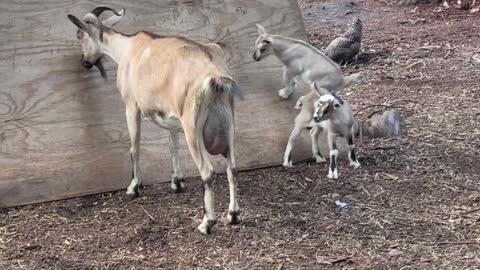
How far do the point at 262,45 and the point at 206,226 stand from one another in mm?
1839

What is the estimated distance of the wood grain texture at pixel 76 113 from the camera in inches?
221

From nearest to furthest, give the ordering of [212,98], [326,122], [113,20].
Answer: [212,98] < [113,20] < [326,122]

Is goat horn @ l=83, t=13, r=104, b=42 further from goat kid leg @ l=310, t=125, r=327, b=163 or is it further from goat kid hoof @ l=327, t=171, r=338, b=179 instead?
goat kid hoof @ l=327, t=171, r=338, b=179

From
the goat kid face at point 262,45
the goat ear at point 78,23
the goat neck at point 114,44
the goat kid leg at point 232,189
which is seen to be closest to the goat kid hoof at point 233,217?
the goat kid leg at point 232,189

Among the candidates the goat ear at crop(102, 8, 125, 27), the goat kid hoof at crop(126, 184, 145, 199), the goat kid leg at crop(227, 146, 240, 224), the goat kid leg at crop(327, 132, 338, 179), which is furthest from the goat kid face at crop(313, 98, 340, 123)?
the goat ear at crop(102, 8, 125, 27)

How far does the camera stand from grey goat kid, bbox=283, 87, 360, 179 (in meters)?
5.60

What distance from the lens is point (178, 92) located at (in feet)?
15.5

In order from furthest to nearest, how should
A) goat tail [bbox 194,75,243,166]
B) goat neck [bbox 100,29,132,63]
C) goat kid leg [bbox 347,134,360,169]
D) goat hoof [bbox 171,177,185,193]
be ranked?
goat kid leg [bbox 347,134,360,169] → goat hoof [bbox 171,177,185,193] → goat neck [bbox 100,29,132,63] → goat tail [bbox 194,75,243,166]

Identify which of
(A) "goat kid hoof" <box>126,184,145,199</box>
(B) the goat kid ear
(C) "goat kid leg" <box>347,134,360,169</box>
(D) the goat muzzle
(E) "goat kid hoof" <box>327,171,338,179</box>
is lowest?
(A) "goat kid hoof" <box>126,184,145,199</box>

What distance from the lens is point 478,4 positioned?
11.4m

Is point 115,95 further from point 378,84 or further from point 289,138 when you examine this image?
point 378,84

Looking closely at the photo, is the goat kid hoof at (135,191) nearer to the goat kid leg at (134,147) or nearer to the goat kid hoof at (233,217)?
the goat kid leg at (134,147)

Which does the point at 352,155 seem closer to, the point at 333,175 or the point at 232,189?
the point at 333,175

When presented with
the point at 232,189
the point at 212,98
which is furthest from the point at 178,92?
the point at 232,189
